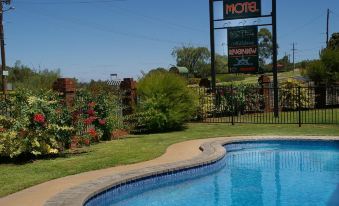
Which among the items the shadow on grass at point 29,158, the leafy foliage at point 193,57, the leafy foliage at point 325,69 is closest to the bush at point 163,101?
the shadow on grass at point 29,158

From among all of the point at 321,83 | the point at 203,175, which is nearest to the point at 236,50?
the point at 321,83

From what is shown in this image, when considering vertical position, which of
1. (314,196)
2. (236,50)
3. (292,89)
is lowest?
(314,196)

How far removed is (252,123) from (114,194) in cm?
1077

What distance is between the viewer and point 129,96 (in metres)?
15.8

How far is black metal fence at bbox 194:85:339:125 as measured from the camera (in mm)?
18812

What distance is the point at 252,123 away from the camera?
17.8 m

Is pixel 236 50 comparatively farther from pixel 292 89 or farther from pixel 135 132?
pixel 135 132

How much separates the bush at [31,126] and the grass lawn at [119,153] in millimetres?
336

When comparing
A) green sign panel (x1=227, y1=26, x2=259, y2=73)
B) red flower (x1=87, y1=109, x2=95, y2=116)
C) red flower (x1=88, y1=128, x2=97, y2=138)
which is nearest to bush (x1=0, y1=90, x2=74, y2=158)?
red flower (x1=88, y1=128, x2=97, y2=138)

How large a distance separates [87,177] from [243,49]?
14.6 meters

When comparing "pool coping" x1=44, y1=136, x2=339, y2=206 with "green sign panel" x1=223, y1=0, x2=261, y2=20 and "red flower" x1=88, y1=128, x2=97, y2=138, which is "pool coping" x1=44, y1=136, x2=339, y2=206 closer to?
"red flower" x1=88, y1=128, x2=97, y2=138

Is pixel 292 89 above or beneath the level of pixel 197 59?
beneath

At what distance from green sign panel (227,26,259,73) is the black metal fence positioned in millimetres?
973

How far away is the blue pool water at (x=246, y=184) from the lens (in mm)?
7871
